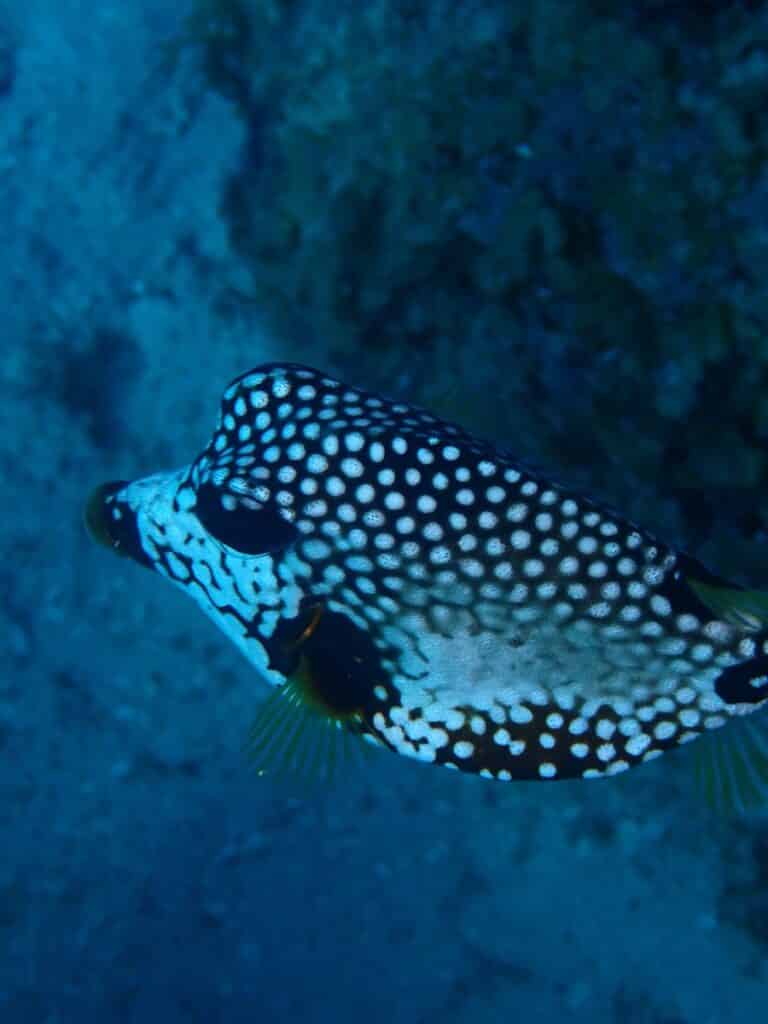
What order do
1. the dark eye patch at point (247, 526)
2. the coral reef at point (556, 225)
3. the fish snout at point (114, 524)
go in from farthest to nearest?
the coral reef at point (556, 225)
the fish snout at point (114, 524)
the dark eye patch at point (247, 526)

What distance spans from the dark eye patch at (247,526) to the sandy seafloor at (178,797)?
2.45 metres

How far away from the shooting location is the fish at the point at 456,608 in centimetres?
198

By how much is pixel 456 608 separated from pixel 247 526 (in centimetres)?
56

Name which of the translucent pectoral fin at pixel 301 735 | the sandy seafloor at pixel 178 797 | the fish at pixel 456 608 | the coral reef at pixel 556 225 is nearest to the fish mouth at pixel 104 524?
the fish at pixel 456 608

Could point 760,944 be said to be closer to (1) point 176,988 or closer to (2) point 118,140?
(1) point 176,988

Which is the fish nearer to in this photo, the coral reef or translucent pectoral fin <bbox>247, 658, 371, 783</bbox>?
translucent pectoral fin <bbox>247, 658, 371, 783</bbox>

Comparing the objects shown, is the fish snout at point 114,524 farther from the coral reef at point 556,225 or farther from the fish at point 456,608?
the coral reef at point 556,225

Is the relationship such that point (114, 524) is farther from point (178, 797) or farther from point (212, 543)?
point (178, 797)

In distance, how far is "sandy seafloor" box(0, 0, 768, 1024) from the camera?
3.82m

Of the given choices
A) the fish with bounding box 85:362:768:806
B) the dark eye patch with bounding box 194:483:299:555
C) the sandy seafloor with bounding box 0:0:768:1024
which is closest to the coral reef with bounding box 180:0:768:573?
the fish with bounding box 85:362:768:806

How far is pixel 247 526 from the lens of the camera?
2141 millimetres

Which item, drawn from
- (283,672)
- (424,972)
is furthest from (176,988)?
(283,672)

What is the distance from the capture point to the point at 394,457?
2.09 meters

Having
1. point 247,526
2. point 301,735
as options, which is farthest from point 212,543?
point 301,735
